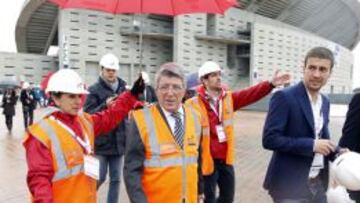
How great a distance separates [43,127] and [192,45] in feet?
133

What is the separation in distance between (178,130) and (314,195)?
0.97 m

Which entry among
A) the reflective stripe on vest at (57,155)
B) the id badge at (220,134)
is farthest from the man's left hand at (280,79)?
the reflective stripe on vest at (57,155)

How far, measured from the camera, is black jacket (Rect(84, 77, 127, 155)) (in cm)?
463

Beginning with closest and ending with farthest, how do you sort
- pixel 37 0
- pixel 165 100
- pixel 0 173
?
pixel 165 100 < pixel 0 173 < pixel 37 0

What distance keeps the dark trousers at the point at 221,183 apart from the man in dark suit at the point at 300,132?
1538 mm

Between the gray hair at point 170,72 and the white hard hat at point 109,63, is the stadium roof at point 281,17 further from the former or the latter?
the gray hair at point 170,72

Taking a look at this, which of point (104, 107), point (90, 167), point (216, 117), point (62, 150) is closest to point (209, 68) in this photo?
point (216, 117)

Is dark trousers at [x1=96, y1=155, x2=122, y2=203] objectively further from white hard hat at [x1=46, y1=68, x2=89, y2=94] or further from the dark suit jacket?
the dark suit jacket

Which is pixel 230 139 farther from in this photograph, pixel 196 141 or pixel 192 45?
pixel 192 45

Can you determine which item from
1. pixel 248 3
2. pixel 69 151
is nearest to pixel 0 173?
pixel 69 151

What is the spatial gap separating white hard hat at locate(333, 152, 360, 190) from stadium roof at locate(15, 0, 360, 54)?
151 feet

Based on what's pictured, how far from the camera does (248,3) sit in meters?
49.1

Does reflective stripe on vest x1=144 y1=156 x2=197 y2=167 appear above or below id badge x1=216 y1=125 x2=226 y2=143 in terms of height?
above

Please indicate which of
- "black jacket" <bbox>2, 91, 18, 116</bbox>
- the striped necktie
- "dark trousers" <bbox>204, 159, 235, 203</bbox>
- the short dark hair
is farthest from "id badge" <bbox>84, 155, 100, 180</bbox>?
"black jacket" <bbox>2, 91, 18, 116</bbox>
